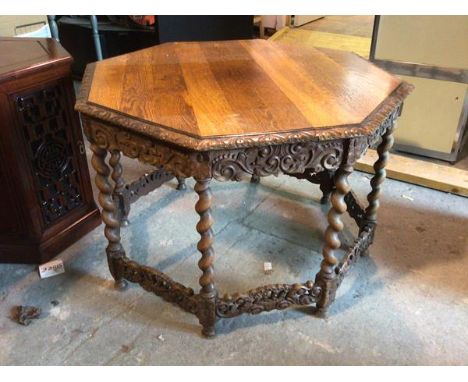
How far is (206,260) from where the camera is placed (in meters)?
1.29

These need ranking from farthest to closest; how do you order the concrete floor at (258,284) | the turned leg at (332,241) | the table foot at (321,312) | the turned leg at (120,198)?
the turned leg at (120,198) → the table foot at (321,312) → the concrete floor at (258,284) → the turned leg at (332,241)

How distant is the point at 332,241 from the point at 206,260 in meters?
0.39

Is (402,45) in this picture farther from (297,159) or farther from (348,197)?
(297,159)

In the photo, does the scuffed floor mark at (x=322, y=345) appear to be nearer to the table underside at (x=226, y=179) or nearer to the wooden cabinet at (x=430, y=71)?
the table underside at (x=226, y=179)

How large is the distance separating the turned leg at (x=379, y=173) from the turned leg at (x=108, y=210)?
0.94 m

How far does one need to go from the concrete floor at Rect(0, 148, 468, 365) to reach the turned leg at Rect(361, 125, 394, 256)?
19 cm

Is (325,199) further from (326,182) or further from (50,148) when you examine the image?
(50,148)

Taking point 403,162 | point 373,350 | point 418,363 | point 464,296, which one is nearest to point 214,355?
point 373,350

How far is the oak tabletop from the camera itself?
1104mm

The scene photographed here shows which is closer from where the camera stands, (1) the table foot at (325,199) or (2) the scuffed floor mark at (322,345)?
(2) the scuffed floor mark at (322,345)

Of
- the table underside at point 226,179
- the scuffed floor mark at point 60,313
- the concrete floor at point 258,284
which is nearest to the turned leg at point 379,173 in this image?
the table underside at point 226,179

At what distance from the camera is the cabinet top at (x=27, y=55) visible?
1420 millimetres

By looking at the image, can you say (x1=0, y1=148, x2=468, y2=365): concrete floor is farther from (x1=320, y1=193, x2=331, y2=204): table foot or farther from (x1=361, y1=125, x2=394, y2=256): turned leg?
(x1=361, y1=125, x2=394, y2=256): turned leg

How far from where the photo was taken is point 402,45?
2.23 metres
